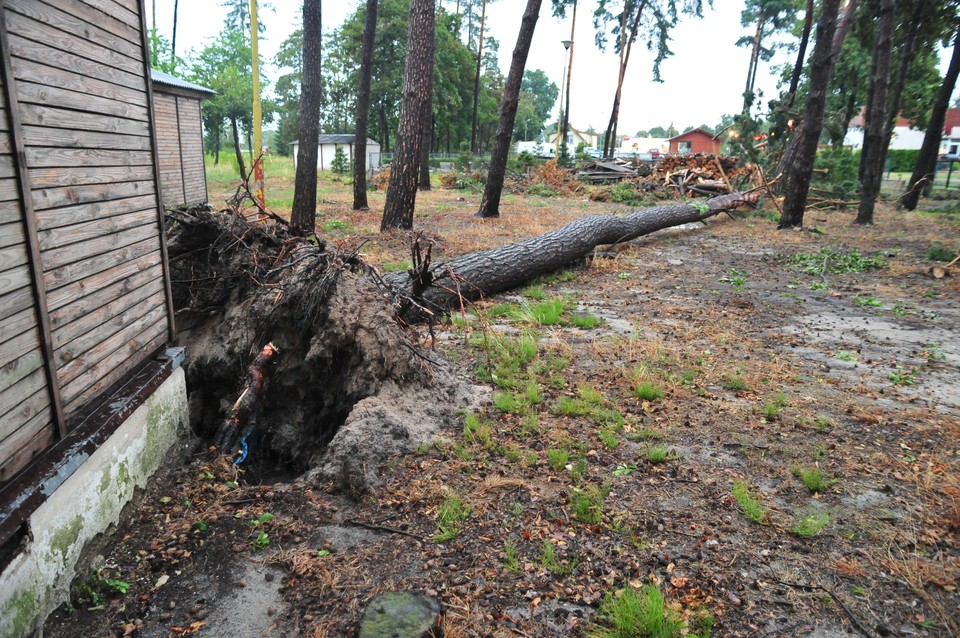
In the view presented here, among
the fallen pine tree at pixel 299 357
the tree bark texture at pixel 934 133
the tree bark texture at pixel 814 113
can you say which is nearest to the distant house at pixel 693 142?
the tree bark texture at pixel 934 133

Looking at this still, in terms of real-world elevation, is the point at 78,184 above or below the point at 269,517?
above

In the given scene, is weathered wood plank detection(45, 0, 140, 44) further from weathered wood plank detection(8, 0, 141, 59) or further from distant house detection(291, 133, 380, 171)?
distant house detection(291, 133, 380, 171)

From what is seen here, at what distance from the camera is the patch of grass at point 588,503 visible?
331 cm

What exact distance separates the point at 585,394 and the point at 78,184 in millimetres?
3709

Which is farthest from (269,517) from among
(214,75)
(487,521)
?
(214,75)

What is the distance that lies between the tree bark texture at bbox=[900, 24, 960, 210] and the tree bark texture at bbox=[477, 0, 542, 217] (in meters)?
11.4

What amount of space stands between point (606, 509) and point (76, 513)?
2.75 meters

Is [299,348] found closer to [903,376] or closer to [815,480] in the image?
[815,480]

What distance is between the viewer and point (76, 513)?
2.74 m

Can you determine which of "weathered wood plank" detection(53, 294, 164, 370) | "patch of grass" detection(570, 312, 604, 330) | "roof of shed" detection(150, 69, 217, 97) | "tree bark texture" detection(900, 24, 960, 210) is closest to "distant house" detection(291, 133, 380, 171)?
"roof of shed" detection(150, 69, 217, 97)

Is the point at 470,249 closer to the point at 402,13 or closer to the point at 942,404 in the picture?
the point at 942,404

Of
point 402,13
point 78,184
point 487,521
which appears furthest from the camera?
point 402,13

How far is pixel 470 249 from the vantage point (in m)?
10.4

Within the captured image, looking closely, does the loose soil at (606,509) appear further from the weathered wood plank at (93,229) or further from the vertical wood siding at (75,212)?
the weathered wood plank at (93,229)
